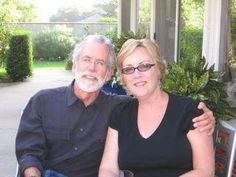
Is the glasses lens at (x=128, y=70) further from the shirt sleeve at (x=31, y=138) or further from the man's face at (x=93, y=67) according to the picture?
the shirt sleeve at (x=31, y=138)

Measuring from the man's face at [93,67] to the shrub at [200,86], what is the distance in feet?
4.75

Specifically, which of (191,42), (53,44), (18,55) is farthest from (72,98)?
(53,44)

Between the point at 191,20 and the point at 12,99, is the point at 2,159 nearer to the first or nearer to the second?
the point at 191,20

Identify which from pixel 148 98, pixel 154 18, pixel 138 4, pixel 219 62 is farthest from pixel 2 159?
pixel 138 4

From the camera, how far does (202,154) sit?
2488 millimetres

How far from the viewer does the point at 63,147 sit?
2.90 m

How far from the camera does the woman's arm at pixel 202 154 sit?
2.49m

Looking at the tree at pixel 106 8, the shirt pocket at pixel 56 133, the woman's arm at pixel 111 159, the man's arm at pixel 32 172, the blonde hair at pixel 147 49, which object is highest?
the tree at pixel 106 8

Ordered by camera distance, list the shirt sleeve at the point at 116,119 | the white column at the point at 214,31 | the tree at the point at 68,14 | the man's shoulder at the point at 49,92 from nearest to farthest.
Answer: the shirt sleeve at the point at 116,119, the man's shoulder at the point at 49,92, the white column at the point at 214,31, the tree at the point at 68,14

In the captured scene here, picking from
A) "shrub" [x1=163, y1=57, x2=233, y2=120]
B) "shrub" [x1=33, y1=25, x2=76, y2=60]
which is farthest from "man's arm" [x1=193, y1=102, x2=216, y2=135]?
"shrub" [x1=33, y1=25, x2=76, y2=60]

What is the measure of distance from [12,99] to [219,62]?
232 inches

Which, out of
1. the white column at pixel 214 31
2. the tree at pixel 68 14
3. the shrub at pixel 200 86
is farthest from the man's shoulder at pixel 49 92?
the tree at pixel 68 14

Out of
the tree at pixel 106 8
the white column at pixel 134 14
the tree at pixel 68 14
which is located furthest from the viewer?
the tree at pixel 68 14

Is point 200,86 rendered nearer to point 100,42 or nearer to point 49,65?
point 100,42
